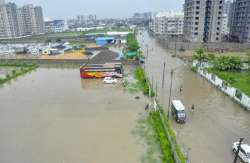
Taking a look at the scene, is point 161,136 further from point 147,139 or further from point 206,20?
point 206,20

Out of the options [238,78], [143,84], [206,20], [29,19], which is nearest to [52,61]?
[143,84]

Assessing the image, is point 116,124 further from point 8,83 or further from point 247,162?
point 8,83

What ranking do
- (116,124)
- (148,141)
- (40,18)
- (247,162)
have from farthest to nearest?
(40,18), (116,124), (148,141), (247,162)

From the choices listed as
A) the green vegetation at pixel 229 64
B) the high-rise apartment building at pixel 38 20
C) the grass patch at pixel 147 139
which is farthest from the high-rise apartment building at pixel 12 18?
the grass patch at pixel 147 139

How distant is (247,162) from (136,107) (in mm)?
8504

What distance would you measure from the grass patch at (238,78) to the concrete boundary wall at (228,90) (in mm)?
1250

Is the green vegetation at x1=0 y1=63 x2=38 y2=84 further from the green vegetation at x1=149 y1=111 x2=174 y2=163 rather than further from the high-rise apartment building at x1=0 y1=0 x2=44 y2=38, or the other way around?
the high-rise apartment building at x1=0 y1=0 x2=44 y2=38

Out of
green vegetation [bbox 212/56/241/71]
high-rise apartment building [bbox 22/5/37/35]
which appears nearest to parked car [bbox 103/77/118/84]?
green vegetation [bbox 212/56/241/71]

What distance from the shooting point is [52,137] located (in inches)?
478

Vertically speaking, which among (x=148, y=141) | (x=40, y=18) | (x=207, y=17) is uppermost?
(x=40, y=18)

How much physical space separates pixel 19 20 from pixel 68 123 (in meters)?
76.8

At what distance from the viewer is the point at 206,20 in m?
42.1

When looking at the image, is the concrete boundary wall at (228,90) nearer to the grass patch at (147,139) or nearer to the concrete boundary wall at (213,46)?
the grass patch at (147,139)

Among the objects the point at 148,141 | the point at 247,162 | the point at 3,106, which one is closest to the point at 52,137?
the point at 148,141
